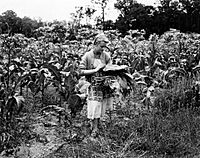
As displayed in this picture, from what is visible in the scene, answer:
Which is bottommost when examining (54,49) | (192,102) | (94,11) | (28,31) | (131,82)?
(192,102)

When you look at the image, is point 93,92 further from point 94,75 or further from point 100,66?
point 100,66

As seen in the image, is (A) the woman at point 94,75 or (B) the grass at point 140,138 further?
(A) the woman at point 94,75

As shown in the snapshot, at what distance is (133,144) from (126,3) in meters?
43.4

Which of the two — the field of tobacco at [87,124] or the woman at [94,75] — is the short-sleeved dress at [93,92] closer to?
the woman at [94,75]

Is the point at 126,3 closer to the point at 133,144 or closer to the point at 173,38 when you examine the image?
the point at 173,38

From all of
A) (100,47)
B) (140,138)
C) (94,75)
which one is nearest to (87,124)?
(94,75)

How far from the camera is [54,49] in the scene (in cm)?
1019

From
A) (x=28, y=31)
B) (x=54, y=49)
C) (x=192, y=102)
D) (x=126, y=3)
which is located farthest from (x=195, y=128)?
(x=126, y=3)

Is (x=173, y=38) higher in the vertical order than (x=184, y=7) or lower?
lower

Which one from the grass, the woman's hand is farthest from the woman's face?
the grass

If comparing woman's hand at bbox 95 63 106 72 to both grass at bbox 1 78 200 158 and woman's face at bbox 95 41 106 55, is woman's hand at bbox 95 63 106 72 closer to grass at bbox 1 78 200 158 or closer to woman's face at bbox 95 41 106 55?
woman's face at bbox 95 41 106 55

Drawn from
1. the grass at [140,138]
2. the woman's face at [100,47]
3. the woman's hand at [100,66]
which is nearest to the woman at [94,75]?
the woman's face at [100,47]

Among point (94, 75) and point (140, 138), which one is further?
point (94, 75)

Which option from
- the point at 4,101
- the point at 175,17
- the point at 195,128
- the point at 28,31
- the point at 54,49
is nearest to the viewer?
the point at 4,101
